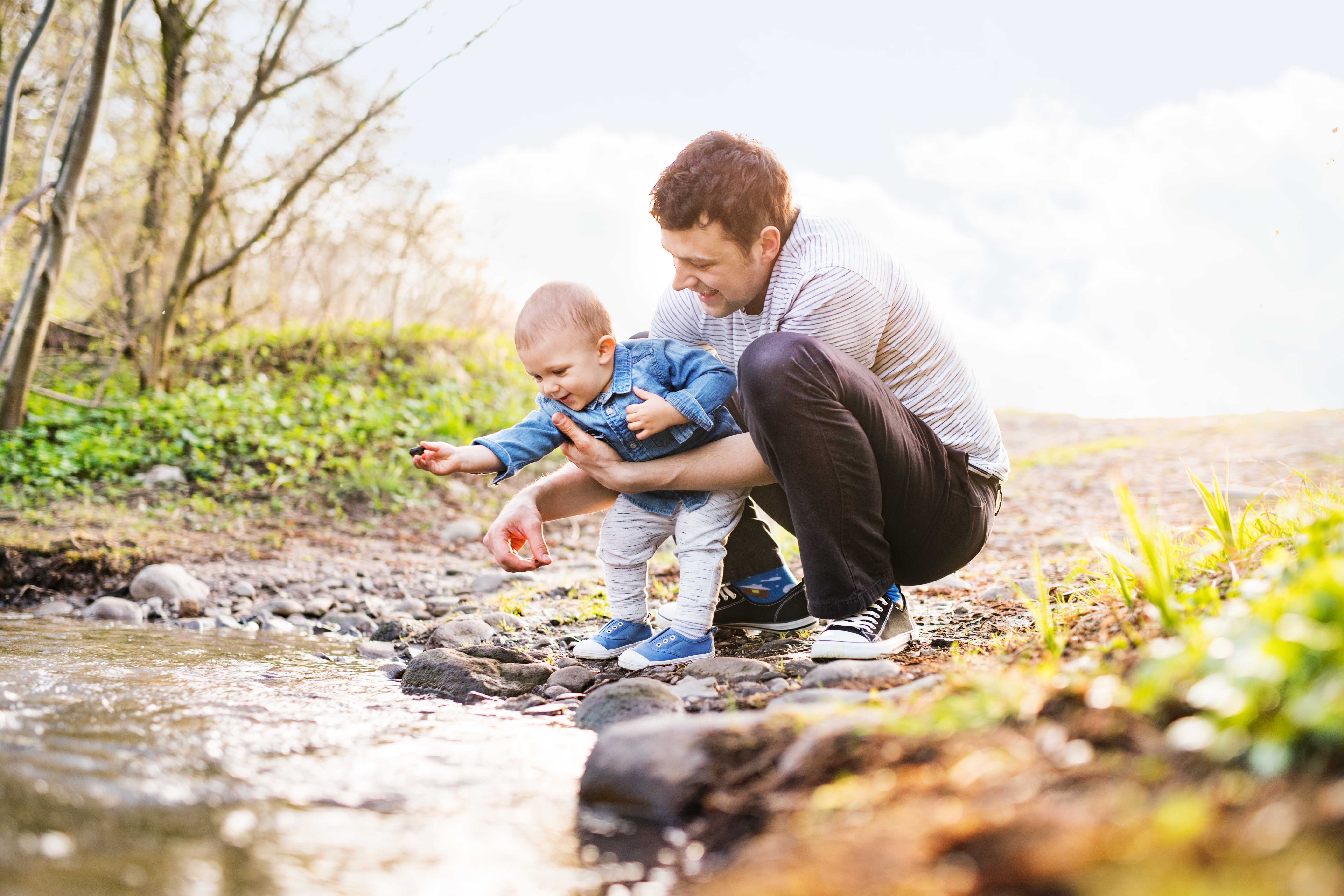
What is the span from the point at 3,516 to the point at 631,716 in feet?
15.8

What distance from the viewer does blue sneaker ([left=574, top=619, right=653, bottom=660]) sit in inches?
109

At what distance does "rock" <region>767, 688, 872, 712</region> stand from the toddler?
27.8 inches

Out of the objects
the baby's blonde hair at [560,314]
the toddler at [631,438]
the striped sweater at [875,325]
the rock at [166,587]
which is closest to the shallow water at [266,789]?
the toddler at [631,438]

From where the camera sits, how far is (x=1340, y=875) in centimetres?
79

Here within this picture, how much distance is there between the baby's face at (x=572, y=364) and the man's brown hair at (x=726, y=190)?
0.40 meters

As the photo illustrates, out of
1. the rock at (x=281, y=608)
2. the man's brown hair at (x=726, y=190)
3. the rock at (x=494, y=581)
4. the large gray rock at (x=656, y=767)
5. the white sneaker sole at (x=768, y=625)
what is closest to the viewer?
the large gray rock at (x=656, y=767)

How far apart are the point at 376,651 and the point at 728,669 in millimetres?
1384

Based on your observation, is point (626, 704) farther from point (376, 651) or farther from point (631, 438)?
point (376, 651)

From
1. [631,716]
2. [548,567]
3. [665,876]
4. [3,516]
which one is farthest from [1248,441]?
[3,516]

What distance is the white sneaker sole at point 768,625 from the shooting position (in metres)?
2.98

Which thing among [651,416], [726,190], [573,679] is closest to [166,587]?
[573,679]

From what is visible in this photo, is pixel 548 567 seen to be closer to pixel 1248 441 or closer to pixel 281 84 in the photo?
pixel 281 84

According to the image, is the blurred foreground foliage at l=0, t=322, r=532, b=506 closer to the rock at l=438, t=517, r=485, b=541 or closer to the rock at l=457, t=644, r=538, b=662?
the rock at l=438, t=517, r=485, b=541

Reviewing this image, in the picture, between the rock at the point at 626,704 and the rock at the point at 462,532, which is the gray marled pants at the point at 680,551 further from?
the rock at the point at 462,532
